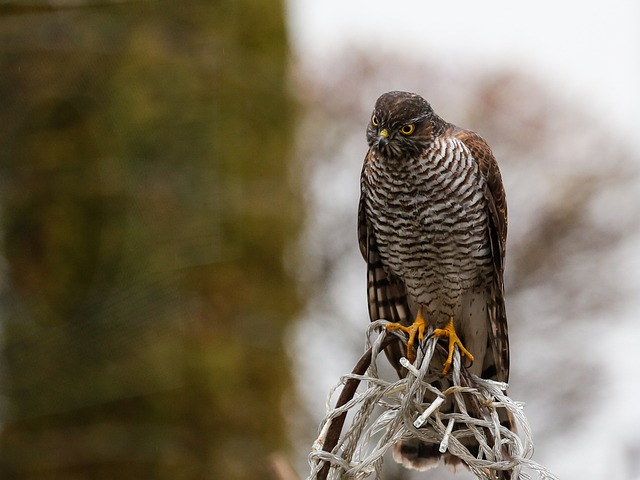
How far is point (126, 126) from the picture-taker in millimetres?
5473

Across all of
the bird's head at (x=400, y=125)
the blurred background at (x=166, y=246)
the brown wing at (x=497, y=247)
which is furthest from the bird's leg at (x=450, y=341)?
the blurred background at (x=166, y=246)

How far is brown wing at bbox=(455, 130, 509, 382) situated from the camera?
2717 millimetres

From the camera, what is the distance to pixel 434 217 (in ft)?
8.84

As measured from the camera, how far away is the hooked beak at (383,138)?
260 cm

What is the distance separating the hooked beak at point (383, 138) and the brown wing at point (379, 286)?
0.27m

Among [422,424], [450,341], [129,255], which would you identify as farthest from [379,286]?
[129,255]

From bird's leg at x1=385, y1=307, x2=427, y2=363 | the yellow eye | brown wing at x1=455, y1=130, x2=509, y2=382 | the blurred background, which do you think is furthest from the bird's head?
the blurred background

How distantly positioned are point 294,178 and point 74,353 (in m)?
2.40

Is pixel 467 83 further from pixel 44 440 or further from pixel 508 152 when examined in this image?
pixel 44 440

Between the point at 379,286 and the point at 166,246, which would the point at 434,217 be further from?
the point at 166,246

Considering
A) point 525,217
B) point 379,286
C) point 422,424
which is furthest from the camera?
point 525,217

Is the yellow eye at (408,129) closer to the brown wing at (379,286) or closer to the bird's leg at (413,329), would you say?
the brown wing at (379,286)

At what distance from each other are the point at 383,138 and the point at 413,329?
1.84 feet

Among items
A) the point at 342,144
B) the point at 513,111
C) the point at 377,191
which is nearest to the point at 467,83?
the point at 513,111
